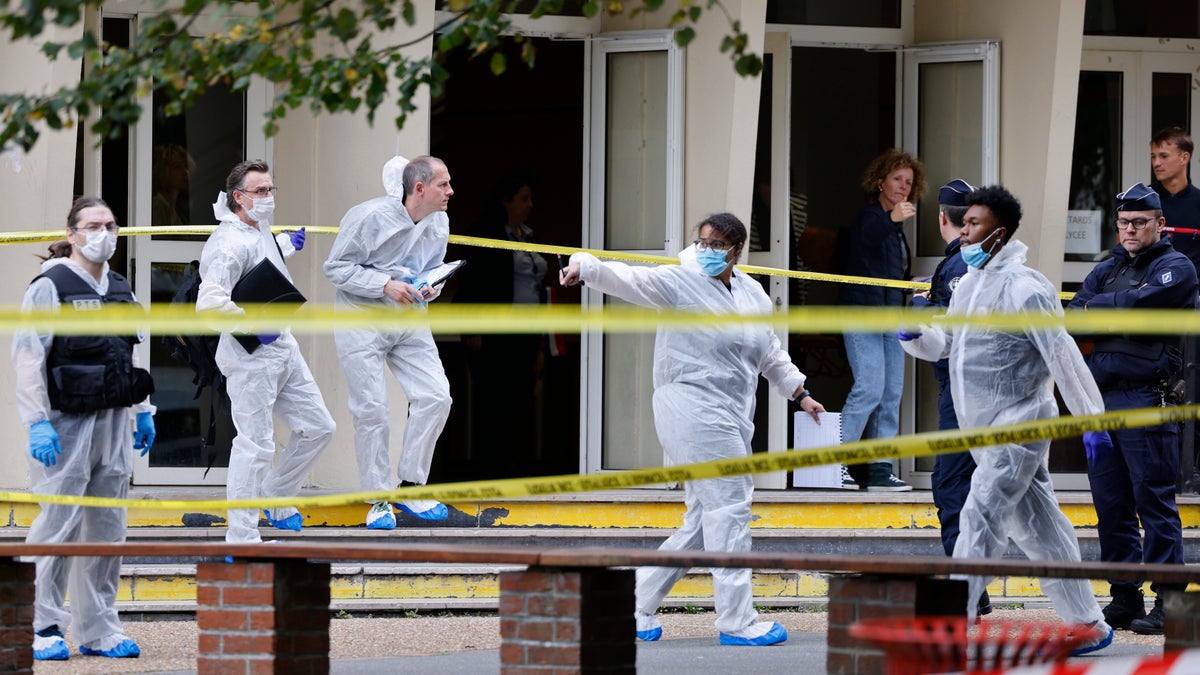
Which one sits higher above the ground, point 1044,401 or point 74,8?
point 74,8

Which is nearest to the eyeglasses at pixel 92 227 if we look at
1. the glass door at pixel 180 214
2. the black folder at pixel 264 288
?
the black folder at pixel 264 288

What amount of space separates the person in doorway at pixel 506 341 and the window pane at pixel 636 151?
2.07 ft

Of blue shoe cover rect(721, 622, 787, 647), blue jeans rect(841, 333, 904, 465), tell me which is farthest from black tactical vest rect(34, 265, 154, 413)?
blue jeans rect(841, 333, 904, 465)

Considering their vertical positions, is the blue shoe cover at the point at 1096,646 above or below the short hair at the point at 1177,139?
below

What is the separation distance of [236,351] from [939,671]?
5.62m

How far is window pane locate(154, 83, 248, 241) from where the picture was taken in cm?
1098

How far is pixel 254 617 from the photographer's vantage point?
657 centimetres

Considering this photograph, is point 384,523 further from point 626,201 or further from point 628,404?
point 626,201

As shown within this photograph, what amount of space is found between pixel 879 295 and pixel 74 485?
5.31 metres

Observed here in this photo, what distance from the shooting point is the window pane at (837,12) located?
1188 centimetres

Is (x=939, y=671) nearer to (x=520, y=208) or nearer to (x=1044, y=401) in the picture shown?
(x=1044, y=401)

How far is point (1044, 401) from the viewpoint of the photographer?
7.87 m

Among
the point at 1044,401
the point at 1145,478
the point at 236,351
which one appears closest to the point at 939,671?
the point at 1044,401

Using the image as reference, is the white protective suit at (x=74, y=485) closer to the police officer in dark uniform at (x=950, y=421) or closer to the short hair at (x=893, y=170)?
the police officer in dark uniform at (x=950, y=421)
